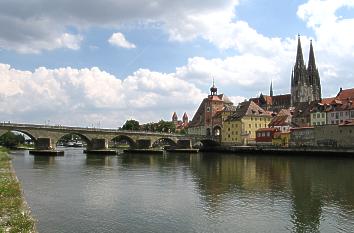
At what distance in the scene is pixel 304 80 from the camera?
6757 inches

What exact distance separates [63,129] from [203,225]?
248 feet

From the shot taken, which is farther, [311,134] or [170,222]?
[311,134]

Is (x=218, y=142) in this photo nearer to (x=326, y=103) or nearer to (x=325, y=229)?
(x=326, y=103)

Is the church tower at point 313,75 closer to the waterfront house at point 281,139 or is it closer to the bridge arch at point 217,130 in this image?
the bridge arch at point 217,130

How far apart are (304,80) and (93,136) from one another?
104m

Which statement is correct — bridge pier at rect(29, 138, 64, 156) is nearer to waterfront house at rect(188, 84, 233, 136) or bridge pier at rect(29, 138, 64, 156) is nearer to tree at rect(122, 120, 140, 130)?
waterfront house at rect(188, 84, 233, 136)

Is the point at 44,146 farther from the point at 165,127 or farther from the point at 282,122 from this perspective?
the point at 165,127

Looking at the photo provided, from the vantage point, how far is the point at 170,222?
22.4 metres

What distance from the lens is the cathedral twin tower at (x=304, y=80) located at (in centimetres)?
17112

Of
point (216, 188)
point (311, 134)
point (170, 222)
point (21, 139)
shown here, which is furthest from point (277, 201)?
point (21, 139)

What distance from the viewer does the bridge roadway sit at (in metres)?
88.2

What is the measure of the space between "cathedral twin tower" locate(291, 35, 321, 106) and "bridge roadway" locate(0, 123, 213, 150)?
2535 inches

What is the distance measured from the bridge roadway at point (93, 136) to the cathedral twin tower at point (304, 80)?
211 ft

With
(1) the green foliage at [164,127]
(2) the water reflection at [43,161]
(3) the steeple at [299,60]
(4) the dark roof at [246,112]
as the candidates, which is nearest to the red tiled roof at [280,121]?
(4) the dark roof at [246,112]
